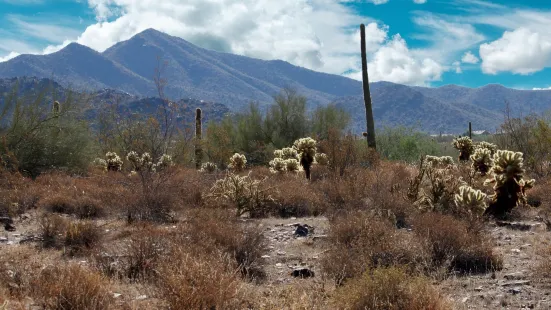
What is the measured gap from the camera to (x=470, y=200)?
32.5ft

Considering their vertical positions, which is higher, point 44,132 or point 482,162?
point 44,132

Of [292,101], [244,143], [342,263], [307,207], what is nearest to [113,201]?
[307,207]

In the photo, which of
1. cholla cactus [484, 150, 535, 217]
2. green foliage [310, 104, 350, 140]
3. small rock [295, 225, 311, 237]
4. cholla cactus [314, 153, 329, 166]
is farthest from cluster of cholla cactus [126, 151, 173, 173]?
green foliage [310, 104, 350, 140]

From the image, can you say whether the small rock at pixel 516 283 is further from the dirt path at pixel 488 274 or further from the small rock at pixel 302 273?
the small rock at pixel 302 273

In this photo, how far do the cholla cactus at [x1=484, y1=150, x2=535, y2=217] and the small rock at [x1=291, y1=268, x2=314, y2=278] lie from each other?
539 centimetres

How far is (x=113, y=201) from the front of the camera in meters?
12.0

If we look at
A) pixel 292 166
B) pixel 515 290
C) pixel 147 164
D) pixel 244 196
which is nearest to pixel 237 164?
pixel 292 166

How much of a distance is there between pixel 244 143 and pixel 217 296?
2450 cm

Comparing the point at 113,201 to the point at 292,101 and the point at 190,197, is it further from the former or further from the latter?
the point at 292,101

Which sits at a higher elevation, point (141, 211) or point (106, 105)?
point (106, 105)

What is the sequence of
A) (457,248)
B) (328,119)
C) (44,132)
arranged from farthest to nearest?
(328,119) < (44,132) < (457,248)

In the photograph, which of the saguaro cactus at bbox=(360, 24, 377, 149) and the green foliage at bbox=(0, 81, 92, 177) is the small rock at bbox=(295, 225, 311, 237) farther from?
the saguaro cactus at bbox=(360, 24, 377, 149)

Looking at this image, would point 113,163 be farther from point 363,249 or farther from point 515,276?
point 515,276

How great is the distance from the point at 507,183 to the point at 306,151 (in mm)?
6740
